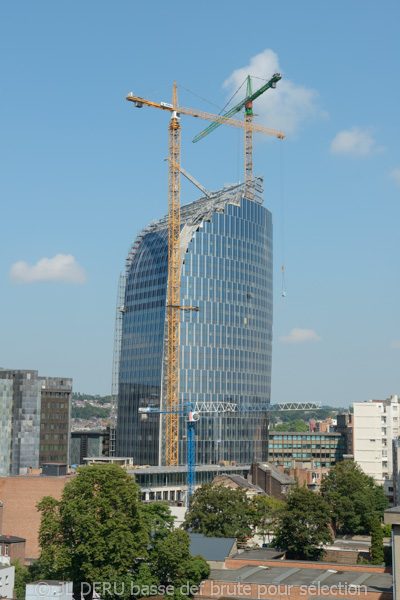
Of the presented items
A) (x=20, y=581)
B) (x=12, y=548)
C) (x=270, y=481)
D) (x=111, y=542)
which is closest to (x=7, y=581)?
(x=20, y=581)

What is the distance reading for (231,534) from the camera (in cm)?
12206

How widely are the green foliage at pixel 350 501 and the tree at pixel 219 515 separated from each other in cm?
2457

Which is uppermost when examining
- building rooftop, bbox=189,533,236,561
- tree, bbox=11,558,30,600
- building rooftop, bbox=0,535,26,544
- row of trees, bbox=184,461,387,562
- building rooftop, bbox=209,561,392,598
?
row of trees, bbox=184,461,387,562

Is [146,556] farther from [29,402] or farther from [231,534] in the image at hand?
[29,402]

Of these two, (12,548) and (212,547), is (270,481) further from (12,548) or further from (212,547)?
(12,548)

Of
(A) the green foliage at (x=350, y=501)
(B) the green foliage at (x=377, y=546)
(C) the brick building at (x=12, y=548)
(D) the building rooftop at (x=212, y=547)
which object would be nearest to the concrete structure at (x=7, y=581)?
(C) the brick building at (x=12, y=548)

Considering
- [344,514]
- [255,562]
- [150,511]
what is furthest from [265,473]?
[150,511]

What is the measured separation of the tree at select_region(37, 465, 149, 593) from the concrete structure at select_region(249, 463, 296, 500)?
86.5m

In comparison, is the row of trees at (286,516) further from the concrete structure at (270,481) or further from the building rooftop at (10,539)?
the concrete structure at (270,481)

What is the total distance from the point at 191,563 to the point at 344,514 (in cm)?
5854

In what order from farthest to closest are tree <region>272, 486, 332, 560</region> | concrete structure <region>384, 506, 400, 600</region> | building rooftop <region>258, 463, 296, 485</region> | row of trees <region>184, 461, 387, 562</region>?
building rooftop <region>258, 463, 296, 485</region>, row of trees <region>184, 461, 387, 562</region>, tree <region>272, 486, 332, 560</region>, concrete structure <region>384, 506, 400, 600</region>

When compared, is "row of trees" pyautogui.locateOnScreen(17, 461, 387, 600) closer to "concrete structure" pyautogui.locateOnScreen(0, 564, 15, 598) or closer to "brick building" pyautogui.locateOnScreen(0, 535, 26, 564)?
"concrete structure" pyautogui.locateOnScreen(0, 564, 15, 598)

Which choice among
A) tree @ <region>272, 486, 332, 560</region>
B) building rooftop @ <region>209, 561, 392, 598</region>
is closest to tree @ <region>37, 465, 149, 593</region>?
building rooftop @ <region>209, 561, 392, 598</region>

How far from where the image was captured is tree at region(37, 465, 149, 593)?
8981 cm
